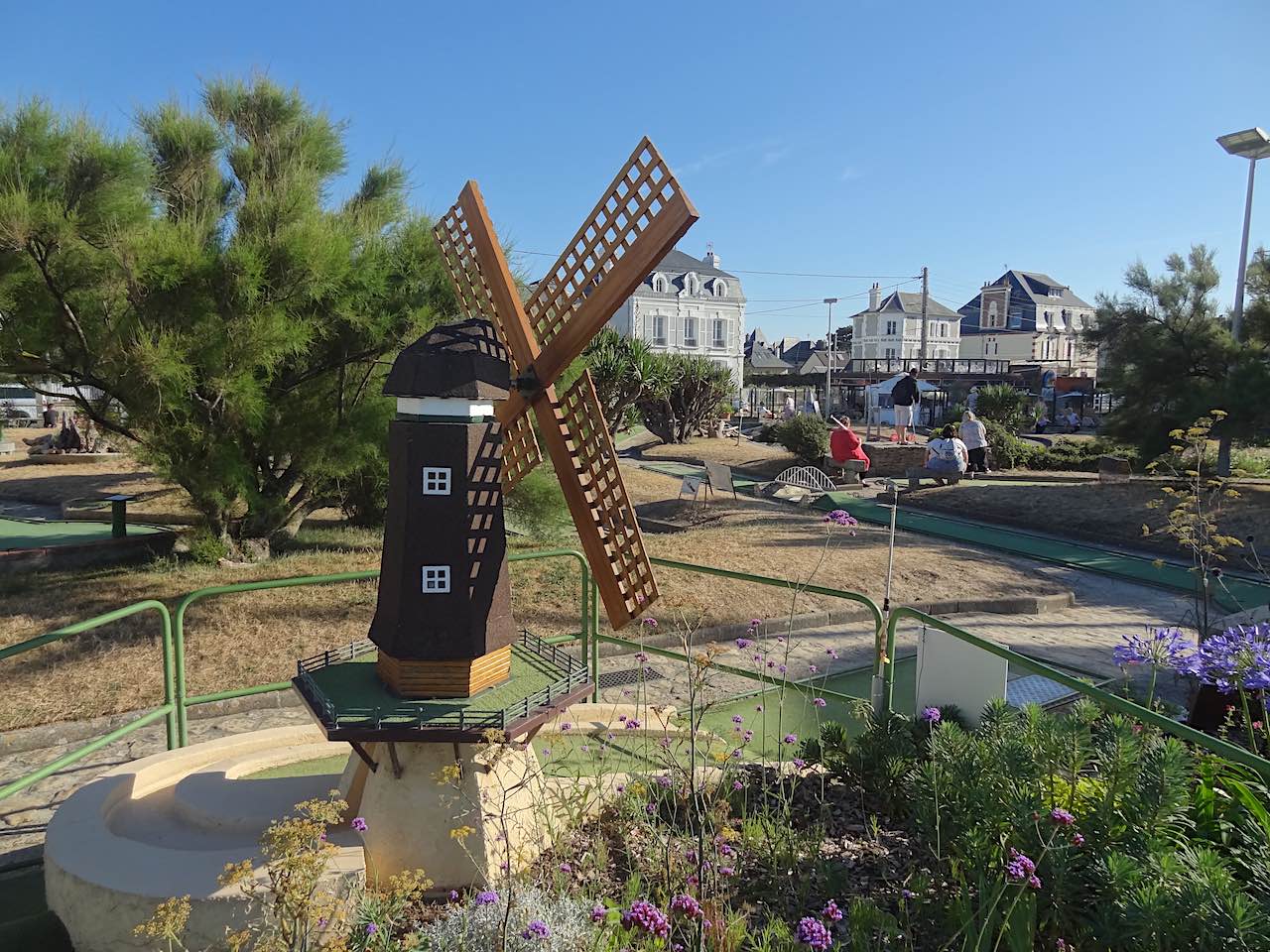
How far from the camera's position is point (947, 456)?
61.5ft

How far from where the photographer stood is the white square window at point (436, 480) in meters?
3.61

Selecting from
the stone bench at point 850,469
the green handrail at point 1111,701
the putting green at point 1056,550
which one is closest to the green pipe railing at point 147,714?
the green handrail at point 1111,701

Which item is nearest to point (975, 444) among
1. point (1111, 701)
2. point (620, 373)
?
point (620, 373)

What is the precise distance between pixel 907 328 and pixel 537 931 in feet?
232

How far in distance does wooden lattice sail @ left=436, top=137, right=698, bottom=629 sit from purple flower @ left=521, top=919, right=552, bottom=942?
2.05 metres

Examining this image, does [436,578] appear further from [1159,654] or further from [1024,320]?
[1024,320]

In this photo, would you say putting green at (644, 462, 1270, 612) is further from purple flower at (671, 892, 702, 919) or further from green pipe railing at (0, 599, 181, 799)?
green pipe railing at (0, 599, 181, 799)

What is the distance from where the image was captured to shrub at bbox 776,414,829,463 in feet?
68.0

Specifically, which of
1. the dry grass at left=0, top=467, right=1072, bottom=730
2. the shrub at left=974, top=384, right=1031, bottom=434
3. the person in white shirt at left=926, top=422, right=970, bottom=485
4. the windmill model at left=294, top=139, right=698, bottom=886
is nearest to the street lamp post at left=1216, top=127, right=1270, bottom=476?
the person in white shirt at left=926, top=422, right=970, bottom=485

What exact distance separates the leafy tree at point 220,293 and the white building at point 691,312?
3855cm

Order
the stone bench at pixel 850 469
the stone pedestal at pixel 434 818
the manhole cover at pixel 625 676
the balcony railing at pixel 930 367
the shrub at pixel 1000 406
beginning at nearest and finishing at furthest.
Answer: the stone pedestal at pixel 434 818 < the manhole cover at pixel 625 676 < the stone bench at pixel 850 469 < the shrub at pixel 1000 406 < the balcony railing at pixel 930 367

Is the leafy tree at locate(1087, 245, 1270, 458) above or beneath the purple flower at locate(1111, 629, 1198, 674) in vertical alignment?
above

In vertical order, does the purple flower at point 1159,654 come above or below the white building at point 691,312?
below

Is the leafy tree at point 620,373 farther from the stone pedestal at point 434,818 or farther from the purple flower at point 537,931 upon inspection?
the purple flower at point 537,931
